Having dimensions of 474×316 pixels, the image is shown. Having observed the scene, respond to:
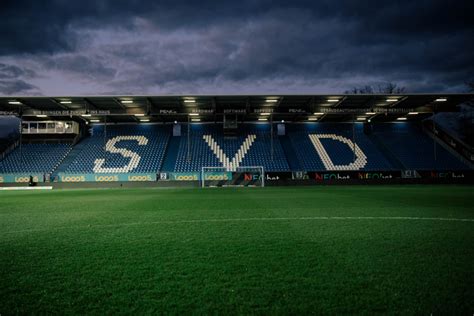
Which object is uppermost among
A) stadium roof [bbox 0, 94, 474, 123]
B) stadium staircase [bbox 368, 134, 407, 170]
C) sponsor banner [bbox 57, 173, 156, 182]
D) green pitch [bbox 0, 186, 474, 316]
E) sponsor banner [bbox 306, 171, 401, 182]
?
stadium roof [bbox 0, 94, 474, 123]

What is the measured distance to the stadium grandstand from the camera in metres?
32.7

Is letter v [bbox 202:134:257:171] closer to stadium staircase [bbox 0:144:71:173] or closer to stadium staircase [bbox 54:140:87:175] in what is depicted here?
stadium staircase [bbox 54:140:87:175]

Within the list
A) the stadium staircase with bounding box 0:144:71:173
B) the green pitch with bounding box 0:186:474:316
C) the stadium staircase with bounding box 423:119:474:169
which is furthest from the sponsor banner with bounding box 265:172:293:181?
the green pitch with bounding box 0:186:474:316

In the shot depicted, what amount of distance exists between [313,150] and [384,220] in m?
29.6

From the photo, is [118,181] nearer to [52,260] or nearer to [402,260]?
[52,260]

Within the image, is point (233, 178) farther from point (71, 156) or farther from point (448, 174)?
point (448, 174)

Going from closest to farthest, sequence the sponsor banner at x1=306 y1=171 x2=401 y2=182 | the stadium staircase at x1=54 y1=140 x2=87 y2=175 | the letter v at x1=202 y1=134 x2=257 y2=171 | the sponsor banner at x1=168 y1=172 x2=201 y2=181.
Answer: the sponsor banner at x1=168 y1=172 x2=201 y2=181
the sponsor banner at x1=306 y1=171 x2=401 y2=182
the letter v at x1=202 y1=134 x2=257 y2=171
the stadium staircase at x1=54 y1=140 x2=87 y2=175

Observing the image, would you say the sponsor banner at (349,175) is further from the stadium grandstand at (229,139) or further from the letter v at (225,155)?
the letter v at (225,155)

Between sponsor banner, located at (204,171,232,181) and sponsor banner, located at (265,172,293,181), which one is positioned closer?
sponsor banner, located at (204,171,232,181)

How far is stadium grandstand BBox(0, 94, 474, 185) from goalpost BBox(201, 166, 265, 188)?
0.23 meters

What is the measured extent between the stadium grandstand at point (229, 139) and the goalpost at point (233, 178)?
0.77ft

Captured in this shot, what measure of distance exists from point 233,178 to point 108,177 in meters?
12.5

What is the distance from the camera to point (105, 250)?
5133 millimetres

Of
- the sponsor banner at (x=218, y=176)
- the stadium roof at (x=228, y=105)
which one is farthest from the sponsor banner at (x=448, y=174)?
the sponsor banner at (x=218, y=176)
